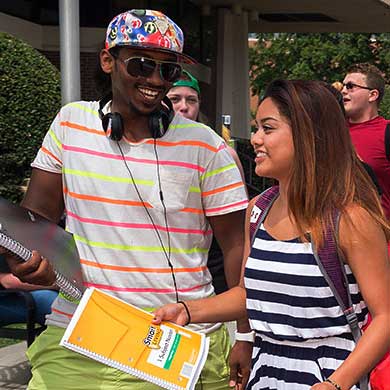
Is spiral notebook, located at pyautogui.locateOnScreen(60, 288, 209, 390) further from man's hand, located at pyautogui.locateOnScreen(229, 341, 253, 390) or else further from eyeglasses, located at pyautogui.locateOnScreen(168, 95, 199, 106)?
eyeglasses, located at pyautogui.locateOnScreen(168, 95, 199, 106)

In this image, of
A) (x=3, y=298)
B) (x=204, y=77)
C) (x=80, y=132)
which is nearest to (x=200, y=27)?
(x=204, y=77)

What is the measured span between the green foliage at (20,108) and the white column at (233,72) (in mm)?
17232

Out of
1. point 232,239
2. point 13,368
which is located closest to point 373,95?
point 13,368

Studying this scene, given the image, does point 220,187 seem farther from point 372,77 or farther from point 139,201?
point 372,77

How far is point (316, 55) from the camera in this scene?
41781 mm

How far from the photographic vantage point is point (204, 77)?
25500 millimetres

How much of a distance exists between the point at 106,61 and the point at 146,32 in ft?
0.74

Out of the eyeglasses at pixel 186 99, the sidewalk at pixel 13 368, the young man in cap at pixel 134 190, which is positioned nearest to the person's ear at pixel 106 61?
the young man in cap at pixel 134 190

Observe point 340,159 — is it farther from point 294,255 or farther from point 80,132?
point 80,132

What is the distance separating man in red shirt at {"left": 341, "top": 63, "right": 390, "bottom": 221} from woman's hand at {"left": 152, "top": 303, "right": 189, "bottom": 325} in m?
3.55

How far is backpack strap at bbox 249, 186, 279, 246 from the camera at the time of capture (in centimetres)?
295

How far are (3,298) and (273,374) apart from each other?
130 inches

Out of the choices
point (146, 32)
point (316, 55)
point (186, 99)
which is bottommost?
point (186, 99)

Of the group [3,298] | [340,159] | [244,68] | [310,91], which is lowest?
[3,298]
